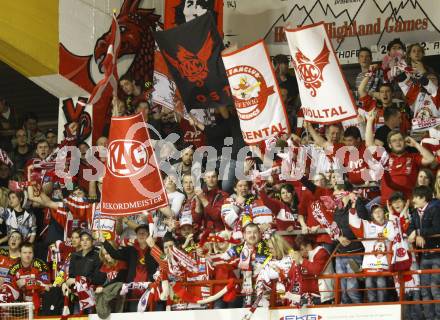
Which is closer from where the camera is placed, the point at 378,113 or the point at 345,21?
the point at 378,113

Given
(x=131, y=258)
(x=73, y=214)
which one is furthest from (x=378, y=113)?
(x=73, y=214)

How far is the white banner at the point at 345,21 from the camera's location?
2091 cm

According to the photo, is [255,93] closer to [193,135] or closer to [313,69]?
[313,69]

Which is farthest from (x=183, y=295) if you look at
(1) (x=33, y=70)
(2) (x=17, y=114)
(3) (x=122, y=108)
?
(2) (x=17, y=114)

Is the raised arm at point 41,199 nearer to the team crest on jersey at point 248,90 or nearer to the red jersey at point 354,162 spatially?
the team crest on jersey at point 248,90

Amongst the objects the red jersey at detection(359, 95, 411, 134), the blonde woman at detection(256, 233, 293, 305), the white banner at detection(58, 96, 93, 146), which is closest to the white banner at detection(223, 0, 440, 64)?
the red jersey at detection(359, 95, 411, 134)

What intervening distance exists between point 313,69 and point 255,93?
3.66 feet

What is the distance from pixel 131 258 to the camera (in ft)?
58.4

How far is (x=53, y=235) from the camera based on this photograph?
20.0 meters

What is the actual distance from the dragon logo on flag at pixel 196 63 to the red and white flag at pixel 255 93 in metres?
1.51

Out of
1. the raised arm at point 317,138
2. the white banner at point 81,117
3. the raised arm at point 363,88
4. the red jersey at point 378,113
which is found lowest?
the raised arm at point 317,138

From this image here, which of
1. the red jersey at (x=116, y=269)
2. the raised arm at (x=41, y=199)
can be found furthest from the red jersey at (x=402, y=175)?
the raised arm at (x=41, y=199)

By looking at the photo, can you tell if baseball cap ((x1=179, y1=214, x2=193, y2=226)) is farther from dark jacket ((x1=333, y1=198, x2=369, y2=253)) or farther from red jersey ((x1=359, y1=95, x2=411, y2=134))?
red jersey ((x1=359, y1=95, x2=411, y2=134))

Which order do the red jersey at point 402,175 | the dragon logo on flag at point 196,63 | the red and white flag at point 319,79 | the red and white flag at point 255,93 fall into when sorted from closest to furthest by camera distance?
the red jersey at point 402,175, the red and white flag at point 319,79, the red and white flag at point 255,93, the dragon logo on flag at point 196,63
